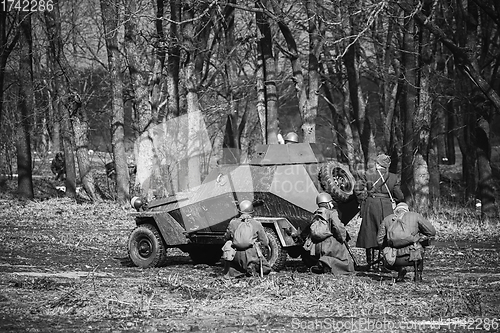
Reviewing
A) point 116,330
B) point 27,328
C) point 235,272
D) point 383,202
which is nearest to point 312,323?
point 116,330

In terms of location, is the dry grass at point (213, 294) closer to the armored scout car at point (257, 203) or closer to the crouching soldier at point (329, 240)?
the crouching soldier at point (329, 240)

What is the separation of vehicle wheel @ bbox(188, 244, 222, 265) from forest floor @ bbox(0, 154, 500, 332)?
17cm

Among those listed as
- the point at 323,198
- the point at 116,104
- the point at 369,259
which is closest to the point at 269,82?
the point at 116,104

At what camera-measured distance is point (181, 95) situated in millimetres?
Answer: 31781

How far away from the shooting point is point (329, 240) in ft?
45.0

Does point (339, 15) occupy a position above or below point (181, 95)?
above

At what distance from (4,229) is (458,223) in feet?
35.2

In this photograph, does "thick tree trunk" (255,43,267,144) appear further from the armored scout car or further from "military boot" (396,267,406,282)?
"military boot" (396,267,406,282)

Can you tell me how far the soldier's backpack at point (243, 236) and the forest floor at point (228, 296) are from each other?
1.97 feet

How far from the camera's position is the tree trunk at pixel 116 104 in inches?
1152

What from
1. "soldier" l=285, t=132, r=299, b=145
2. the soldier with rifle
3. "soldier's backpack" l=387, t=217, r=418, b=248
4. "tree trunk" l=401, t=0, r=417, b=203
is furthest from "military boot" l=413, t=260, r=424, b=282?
"tree trunk" l=401, t=0, r=417, b=203

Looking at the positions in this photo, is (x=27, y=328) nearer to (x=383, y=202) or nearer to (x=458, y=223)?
(x=383, y=202)

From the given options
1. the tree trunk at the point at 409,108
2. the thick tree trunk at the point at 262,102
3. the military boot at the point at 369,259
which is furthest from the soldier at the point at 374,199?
the thick tree trunk at the point at 262,102

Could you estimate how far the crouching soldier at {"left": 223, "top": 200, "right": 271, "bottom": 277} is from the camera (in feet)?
43.8
